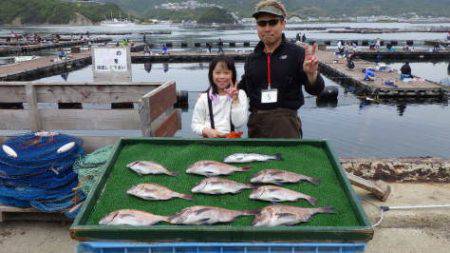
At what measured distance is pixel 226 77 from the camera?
159 inches

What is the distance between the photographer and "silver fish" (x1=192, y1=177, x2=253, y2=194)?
8.66ft

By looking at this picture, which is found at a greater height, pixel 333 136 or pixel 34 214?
pixel 34 214

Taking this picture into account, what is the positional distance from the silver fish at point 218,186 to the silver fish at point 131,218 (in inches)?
16.3

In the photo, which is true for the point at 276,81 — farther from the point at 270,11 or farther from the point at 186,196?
the point at 186,196

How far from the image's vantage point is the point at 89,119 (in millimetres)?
5246

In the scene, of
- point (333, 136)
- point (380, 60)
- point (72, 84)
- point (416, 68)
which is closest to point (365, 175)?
point (72, 84)

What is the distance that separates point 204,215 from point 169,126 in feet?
10.5

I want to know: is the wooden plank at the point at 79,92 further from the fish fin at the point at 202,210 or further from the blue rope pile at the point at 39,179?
the fish fin at the point at 202,210

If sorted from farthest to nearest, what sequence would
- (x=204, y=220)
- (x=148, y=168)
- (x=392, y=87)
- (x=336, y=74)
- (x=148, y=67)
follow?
(x=148, y=67) < (x=336, y=74) < (x=392, y=87) < (x=148, y=168) < (x=204, y=220)

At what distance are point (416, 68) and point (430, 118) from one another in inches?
919

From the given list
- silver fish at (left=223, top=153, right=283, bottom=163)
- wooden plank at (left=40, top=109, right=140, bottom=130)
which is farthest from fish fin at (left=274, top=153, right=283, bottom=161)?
wooden plank at (left=40, top=109, right=140, bottom=130)

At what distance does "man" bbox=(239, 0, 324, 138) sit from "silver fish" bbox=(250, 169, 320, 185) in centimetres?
134

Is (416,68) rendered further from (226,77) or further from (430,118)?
(226,77)

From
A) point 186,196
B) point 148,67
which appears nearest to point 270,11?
point 186,196
